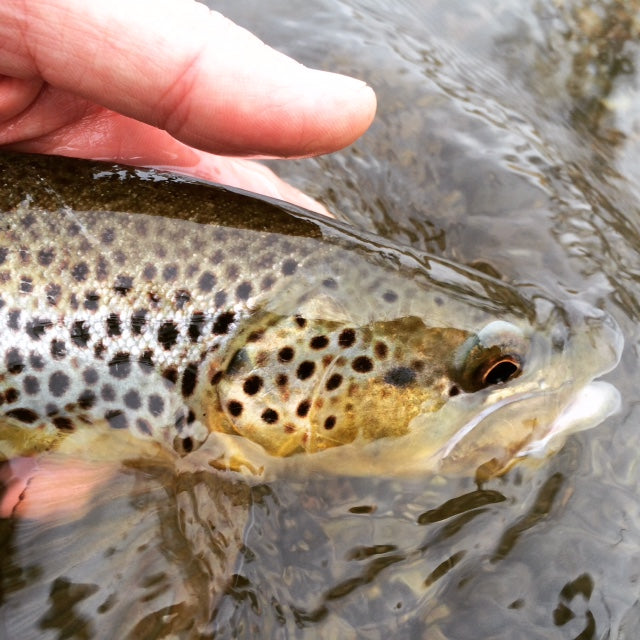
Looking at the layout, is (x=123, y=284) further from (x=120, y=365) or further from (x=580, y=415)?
(x=580, y=415)

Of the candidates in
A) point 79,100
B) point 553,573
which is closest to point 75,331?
point 79,100

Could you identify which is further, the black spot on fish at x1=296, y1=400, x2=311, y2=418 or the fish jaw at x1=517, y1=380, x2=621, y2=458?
the fish jaw at x1=517, y1=380, x2=621, y2=458

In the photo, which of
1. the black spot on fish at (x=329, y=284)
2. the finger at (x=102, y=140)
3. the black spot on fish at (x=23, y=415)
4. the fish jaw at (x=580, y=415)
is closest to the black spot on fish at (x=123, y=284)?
the black spot on fish at (x=23, y=415)

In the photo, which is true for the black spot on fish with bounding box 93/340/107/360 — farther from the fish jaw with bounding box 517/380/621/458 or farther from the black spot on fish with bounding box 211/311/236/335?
the fish jaw with bounding box 517/380/621/458

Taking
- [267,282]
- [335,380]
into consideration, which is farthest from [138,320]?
[335,380]

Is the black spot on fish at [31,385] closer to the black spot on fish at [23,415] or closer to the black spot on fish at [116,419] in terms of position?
the black spot on fish at [23,415]

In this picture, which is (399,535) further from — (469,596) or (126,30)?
(126,30)

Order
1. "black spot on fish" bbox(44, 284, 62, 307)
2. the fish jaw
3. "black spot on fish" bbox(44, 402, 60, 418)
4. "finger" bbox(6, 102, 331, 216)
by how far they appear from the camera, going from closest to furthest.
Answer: "black spot on fish" bbox(44, 284, 62, 307), "black spot on fish" bbox(44, 402, 60, 418), the fish jaw, "finger" bbox(6, 102, 331, 216)

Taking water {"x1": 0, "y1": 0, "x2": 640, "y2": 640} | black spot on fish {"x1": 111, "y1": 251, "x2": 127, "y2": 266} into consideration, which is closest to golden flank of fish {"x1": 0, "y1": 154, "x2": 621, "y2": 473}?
black spot on fish {"x1": 111, "y1": 251, "x2": 127, "y2": 266}
